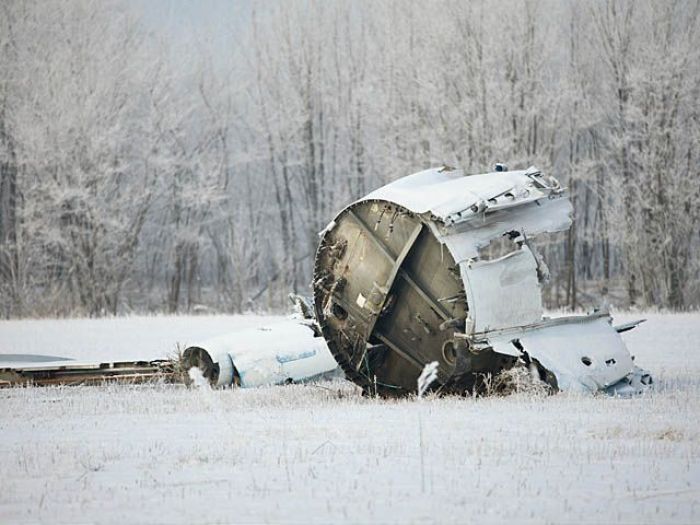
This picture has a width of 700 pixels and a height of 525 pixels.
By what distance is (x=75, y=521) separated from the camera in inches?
228

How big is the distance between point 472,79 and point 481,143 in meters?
2.27

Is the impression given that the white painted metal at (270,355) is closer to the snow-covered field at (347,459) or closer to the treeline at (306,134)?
the snow-covered field at (347,459)

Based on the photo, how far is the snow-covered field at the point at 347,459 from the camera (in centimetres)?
594

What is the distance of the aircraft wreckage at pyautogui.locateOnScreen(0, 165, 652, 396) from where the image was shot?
10586 mm

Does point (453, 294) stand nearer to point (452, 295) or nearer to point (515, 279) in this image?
point (452, 295)

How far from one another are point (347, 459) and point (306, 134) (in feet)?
105

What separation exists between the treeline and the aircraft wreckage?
2091cm

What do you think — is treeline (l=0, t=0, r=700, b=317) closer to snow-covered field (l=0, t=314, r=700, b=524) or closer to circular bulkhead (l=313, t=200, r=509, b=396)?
snow-covered field (l=0, t=314, r=700, b=524)

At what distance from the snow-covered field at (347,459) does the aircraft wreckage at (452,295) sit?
517 millimetres

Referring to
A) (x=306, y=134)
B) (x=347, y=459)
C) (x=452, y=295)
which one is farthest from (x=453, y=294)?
(x=306, y=134)

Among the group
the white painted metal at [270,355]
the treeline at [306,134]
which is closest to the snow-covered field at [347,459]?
the white painted metal at [270,355]

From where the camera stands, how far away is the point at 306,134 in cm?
3869

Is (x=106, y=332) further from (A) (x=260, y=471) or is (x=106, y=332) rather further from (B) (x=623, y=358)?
(A) (x=260, y=471)

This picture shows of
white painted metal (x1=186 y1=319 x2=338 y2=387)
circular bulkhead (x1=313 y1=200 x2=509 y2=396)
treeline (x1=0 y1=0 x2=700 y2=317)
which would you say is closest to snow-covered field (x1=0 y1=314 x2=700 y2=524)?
circular bulkhead (x1=313 y1=200 x2=509 y2=396)
